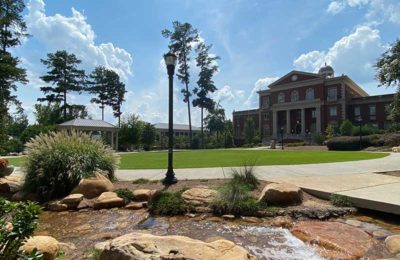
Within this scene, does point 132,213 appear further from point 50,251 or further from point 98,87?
point 98,87

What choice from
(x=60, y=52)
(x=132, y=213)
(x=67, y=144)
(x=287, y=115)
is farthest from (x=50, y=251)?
(x=287, y=115)

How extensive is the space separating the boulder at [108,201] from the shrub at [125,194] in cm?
17

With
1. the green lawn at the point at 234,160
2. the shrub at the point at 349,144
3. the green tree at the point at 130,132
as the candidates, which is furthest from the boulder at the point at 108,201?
the green tree at the point at 130,132

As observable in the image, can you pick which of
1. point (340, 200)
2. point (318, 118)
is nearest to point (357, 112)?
point (318, 118)

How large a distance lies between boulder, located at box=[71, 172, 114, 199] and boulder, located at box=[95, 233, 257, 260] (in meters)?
4.73

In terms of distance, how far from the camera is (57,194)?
8.24 meters

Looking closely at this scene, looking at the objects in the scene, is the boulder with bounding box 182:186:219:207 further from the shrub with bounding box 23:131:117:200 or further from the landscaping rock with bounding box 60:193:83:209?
the shrub with bounding box 23:131:117:200

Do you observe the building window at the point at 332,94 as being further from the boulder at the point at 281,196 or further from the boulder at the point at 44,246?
the boulder at the point at 44,246

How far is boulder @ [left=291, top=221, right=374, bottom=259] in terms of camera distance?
437 centimetres

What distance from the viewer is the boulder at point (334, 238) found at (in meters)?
4.37

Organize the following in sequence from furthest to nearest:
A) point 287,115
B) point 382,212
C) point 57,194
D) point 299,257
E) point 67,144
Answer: point 287,115
point 67,144
point 57,194
point 382,212
point 299,257

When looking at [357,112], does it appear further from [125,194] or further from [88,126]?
[125,194]

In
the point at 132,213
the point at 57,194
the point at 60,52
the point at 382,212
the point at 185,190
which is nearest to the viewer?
the point at 382,212

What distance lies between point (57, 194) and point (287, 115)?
54.9 metres
